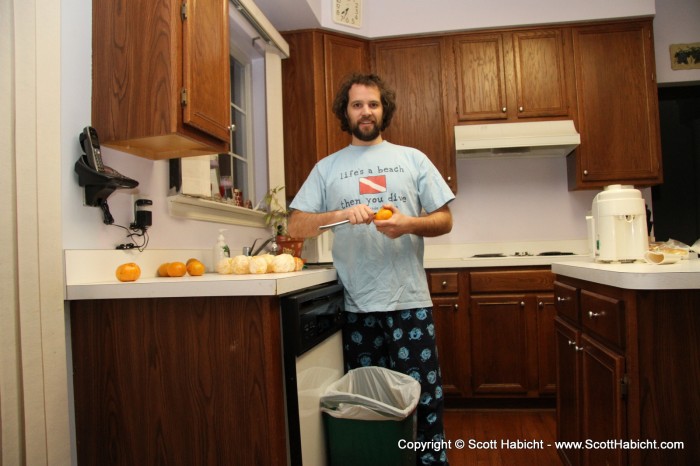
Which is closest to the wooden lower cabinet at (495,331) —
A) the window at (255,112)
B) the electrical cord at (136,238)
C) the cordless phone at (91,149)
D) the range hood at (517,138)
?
the range hood at (517,138)

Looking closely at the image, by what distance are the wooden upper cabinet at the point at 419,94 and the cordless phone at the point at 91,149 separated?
2.15 metres

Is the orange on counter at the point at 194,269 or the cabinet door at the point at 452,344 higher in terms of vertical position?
the orange on counter at the point at 194,269

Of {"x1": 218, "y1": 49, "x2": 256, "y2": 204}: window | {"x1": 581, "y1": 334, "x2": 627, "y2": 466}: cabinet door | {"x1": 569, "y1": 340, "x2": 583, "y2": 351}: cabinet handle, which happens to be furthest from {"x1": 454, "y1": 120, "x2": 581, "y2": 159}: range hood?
{"x1": 581, "y1": 334, "x2": 627, "y2": 466}: cabinet door

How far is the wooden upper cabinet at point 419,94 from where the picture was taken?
329 centimetres

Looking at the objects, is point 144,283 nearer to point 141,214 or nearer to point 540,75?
point 141,214

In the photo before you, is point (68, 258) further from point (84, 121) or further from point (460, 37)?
point (460, 37)

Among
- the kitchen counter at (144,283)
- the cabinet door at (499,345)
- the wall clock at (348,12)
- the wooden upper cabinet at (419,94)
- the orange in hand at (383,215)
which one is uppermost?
the wall clock at (348,12)

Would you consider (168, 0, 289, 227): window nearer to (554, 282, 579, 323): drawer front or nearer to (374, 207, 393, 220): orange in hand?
(374, 207, 393, 220): orange in hand

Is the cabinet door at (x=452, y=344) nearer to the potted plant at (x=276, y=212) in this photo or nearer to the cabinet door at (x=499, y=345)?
the cabinet door at (x=499, y=345)

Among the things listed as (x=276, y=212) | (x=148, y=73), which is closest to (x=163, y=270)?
(x=148, y=73)

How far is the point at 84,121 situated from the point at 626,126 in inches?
120

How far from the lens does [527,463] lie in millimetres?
2090

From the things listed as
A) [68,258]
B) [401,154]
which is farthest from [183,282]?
[401,154]

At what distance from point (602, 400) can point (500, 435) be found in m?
1.22
